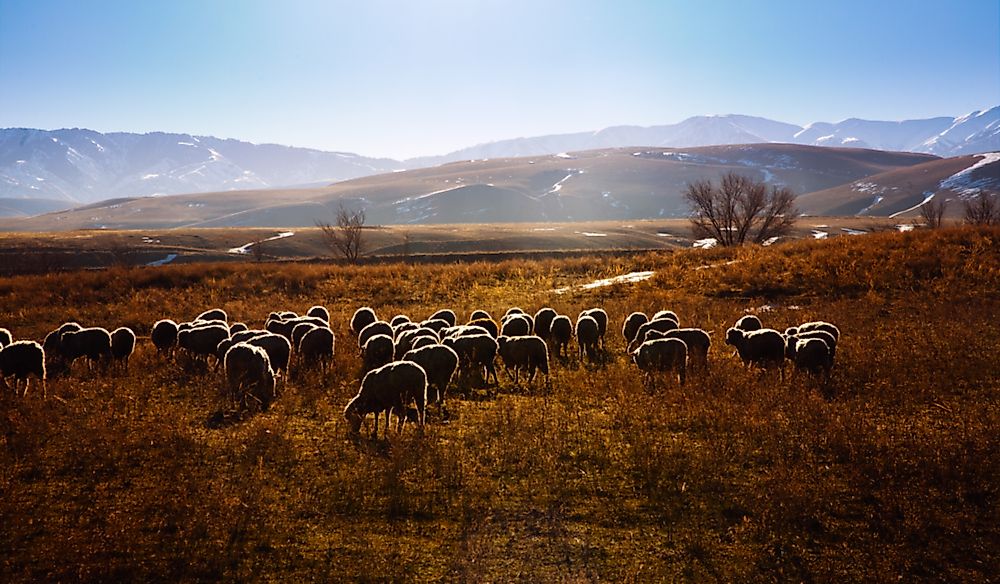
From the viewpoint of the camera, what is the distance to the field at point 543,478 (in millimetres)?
6445

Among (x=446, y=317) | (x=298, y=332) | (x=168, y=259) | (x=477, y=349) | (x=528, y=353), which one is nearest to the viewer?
(x=528, y=353)

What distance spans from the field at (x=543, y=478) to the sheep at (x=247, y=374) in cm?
51

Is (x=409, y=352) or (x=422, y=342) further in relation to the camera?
(x=422, y=342)

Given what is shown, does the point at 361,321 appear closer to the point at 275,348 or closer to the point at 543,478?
the point at 275,348

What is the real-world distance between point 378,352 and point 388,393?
14.8ft

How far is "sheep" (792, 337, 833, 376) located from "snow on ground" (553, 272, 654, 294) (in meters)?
16.9

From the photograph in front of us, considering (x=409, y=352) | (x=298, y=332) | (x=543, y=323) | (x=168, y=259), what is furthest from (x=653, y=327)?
(x=168, y=259)

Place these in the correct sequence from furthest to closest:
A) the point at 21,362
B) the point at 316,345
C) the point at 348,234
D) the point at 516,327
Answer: the point at 348,234, the point at 516,327, the point at 316,345, the point at 21,362

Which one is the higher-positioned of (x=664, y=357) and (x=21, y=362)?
(x=21, y=362)

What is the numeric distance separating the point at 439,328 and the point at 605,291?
12873 millimetres

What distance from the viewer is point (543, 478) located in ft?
27.3

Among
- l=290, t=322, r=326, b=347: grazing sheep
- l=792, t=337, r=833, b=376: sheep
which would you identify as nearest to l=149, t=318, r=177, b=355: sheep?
l=290, t=322, r=326, b=347: grazing sheep

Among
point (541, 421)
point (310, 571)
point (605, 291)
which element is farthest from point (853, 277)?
point (310, 571)

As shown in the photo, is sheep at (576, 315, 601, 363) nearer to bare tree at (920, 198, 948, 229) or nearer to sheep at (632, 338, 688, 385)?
sheep at (632, 338, 688, 385)
